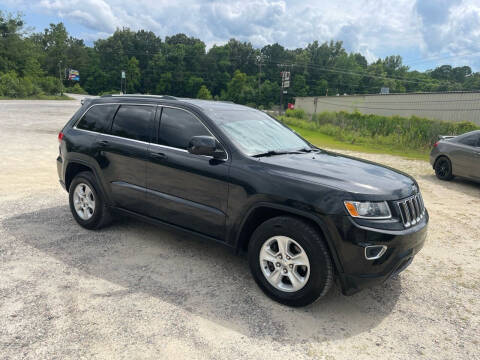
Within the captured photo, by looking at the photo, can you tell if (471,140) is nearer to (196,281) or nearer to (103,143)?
(196,281)

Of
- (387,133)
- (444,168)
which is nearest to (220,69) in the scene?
(387,133)

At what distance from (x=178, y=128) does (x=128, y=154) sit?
78 cm

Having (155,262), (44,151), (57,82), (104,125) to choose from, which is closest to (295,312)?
(155,262)

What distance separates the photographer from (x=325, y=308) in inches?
137

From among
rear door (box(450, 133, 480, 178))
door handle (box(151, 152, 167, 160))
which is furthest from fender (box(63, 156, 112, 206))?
rear door (box(450, 133, 480, 178))

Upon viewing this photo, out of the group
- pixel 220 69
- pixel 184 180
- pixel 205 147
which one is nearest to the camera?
pixel 205 147

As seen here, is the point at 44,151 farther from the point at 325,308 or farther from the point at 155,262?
the point at 325,308

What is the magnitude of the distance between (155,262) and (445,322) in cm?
299

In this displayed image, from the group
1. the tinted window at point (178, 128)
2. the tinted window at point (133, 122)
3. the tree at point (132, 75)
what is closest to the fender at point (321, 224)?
the tinted window at point (178, 128)

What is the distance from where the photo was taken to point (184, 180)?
3973 millimetres

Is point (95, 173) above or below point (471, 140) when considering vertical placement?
below

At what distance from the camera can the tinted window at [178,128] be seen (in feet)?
13.3

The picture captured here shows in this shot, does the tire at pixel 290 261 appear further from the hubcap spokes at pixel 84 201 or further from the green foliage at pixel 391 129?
the green foliage at pixel 391 129

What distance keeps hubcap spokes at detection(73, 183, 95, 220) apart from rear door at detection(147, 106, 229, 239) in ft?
3.84
